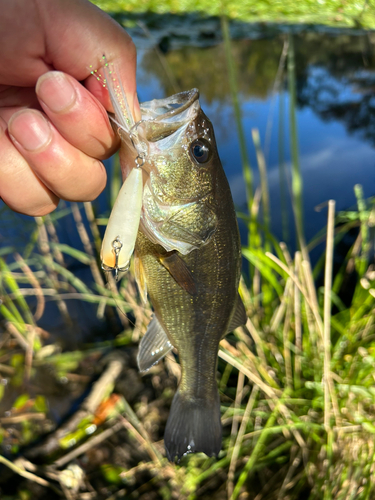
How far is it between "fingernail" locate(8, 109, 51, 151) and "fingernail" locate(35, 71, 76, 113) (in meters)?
0.09

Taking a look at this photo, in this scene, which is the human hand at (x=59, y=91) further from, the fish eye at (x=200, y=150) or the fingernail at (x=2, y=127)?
the fish eye at (x=200, y=150)

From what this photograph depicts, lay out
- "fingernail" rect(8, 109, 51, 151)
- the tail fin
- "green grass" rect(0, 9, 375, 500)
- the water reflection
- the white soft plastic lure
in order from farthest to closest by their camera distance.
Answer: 1. the water reflection
2. "green grass" rect(0, 9, 375, 500)
3. the tail fin
4. "fingernail" rect(8, 109, 51, 151)
5. the white soft plastic lure

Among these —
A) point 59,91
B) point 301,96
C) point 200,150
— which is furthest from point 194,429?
point 301,96

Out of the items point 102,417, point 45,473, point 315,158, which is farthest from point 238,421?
point 315,158

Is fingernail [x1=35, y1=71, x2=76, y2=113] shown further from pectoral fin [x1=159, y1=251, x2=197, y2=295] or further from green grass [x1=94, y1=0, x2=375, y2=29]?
green grass [x1=94, y1=0, x2=375, y2=29]

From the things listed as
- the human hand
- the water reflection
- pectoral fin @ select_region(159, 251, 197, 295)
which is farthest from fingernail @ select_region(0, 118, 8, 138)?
the water reflection


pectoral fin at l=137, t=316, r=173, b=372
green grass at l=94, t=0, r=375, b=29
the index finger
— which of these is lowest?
pectoral fin at l=137, t=316, r=173, b=372

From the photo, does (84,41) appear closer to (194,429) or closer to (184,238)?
(184,238)

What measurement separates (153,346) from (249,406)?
98 cm

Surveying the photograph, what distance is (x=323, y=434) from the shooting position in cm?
206

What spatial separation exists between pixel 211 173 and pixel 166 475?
1941 mm

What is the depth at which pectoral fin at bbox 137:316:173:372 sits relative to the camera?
1.41m

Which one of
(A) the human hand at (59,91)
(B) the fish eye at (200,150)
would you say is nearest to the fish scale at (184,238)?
(B) the fish eye at (200,150)

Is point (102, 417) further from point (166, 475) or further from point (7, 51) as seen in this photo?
point (7, 51)
